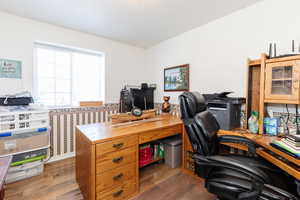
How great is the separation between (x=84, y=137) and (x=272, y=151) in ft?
5.62

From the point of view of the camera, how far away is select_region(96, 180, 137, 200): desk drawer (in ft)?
4.26

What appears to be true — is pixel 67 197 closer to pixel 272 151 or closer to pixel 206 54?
pixel 272 151

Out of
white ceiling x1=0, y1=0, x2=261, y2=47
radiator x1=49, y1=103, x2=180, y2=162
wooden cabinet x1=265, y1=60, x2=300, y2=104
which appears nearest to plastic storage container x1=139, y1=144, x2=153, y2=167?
radiator x1=49, y1=103, x2=180, y2=162

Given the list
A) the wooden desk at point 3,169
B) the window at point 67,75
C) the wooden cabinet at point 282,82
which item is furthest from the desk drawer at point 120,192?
the window at point 67,75

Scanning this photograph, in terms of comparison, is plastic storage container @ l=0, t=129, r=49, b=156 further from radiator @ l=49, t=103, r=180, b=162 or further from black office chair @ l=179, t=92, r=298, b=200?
black office chair @ l=179, t=92, r=298, b=200

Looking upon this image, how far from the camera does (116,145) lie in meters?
1.35

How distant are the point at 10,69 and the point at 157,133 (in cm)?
235

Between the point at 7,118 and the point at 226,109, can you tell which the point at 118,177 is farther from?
the point at 7,118

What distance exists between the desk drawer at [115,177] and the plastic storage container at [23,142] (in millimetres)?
1271

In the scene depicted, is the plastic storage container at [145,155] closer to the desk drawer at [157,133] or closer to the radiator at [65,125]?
the desk drawer at [157,133]

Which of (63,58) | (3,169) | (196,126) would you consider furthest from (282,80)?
(63,58)

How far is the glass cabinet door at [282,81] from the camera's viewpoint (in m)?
1.29

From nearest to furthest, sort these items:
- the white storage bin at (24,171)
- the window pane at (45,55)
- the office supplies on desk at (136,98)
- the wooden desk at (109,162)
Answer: the wooden desk at (109,162) < the white storage bin at (24,171) < the window pane at (45,55) < the office supplies on desk at (136,98)

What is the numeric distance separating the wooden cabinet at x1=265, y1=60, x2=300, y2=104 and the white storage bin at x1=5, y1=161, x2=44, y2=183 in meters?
3.07
